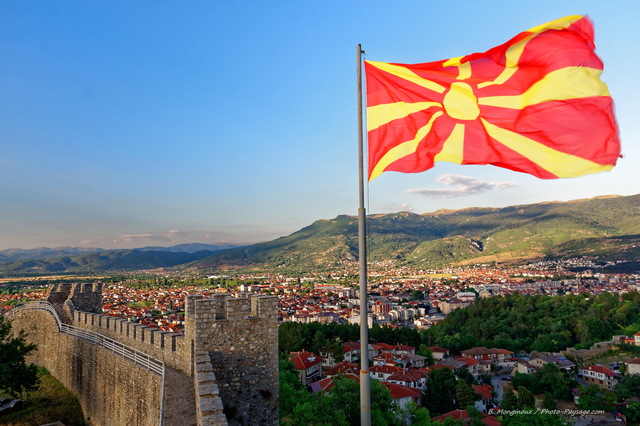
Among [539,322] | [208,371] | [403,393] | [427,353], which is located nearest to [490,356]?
[427,353]

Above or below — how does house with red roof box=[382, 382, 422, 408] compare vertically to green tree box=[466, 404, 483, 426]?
below

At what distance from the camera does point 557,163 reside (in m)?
4.89

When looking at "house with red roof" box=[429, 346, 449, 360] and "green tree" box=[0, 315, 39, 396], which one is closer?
"green tree" box=[0, 315, 39, 396]

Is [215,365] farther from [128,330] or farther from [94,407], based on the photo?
[94,407]

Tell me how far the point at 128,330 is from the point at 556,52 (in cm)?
1162

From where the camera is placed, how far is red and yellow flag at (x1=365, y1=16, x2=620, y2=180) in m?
4.85

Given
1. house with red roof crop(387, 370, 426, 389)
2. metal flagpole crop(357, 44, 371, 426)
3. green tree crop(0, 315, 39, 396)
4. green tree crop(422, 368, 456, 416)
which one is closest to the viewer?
metal flagpole crop(357, 44, 371, 426)

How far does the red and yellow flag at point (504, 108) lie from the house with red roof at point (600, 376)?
173ft

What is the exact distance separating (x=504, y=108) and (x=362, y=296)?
307 centimetres

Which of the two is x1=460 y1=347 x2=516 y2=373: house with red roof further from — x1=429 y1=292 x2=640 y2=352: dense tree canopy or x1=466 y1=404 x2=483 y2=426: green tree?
x1=466 y1=404 x2=483 y2=426: green tree

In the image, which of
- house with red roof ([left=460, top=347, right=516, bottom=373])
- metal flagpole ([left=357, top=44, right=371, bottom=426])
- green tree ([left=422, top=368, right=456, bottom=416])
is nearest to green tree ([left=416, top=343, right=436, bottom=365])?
house with red roof ([left=460, top=347, right=516, bottom=373])

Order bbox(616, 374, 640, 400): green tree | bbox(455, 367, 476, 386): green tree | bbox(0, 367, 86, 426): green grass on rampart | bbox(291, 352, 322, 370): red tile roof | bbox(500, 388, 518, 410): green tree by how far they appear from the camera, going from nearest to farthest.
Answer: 1. bbox(0, 367, 86, 426): green grass on rampart
2. bbox(500, 388, 518, 410): green tree
3. bbox(616, 374, 640, 400): green tree
4. bbox(291, 352, 322, 370): red tile roof
5. bbox(455, 367, 476, 386): green tree

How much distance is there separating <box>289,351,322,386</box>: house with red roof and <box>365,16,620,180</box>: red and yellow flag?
35.6m

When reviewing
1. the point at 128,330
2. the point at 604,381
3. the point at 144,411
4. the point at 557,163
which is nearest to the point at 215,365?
the point at 144,411
